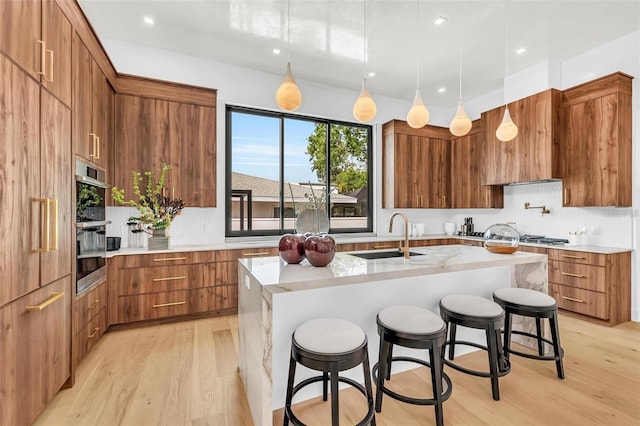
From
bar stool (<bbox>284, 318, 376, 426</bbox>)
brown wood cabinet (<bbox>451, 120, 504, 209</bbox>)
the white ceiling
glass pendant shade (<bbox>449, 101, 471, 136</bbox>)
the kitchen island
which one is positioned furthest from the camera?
brown wood cabinet (<bbox>451, 120, 504, 209</bbox>)

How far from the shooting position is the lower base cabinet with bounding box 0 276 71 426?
57.7 inches

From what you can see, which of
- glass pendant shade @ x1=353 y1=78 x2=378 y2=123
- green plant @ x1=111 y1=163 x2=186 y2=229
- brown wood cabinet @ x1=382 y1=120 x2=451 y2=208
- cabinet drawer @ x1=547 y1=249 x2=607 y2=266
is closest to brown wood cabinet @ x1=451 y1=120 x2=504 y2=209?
brown wood cabinet @ x1=382 y1=120 x2=451 y2=208

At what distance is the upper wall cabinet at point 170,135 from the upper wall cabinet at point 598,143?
14.9 feet

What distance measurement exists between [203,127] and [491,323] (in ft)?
11.9

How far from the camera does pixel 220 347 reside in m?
2.78

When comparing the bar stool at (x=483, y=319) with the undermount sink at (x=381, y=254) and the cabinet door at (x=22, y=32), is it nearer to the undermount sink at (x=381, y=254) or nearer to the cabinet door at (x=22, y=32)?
the undermount sink at (x=381, y=254)

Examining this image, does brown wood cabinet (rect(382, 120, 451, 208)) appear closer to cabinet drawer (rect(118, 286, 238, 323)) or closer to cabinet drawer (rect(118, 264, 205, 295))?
cabinet drawer (rect(118, 286, 238, 323))

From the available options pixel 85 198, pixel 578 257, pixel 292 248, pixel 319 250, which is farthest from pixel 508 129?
pixel 85 198

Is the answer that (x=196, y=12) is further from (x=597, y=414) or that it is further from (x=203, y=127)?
(x=597, y=414)

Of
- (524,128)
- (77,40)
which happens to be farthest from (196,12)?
(524,128)

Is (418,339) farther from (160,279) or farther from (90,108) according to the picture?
(90,108)

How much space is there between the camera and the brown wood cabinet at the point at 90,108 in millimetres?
2283

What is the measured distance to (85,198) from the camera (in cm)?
244

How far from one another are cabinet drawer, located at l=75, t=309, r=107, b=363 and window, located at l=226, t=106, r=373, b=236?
1727 millimetres
